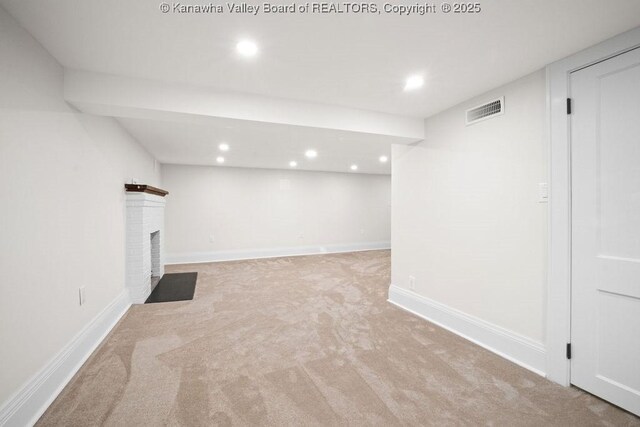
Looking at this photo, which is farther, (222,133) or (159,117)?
(222,133)

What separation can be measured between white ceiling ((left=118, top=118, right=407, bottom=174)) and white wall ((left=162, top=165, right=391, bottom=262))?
19.1 inches

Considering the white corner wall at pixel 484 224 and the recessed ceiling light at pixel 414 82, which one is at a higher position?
the recessed ceiling light at pixel 414 82

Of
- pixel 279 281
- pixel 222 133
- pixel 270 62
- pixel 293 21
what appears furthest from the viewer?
pixel 279 281

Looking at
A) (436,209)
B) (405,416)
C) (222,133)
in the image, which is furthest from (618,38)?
(222,133)

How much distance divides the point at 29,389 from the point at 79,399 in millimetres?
300

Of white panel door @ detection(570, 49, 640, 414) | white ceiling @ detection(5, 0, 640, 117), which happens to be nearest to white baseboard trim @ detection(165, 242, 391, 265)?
white ceiling @ detection(5, 0, 640, 117)

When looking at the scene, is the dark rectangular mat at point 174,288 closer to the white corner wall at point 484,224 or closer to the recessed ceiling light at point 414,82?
the white corner wall at point 484,224

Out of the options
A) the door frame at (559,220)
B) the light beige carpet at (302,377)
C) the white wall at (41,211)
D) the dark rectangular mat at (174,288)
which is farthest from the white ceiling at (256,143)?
the dark rectangular mat at (174,288)

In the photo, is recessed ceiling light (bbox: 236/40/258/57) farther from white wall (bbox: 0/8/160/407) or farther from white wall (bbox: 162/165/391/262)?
white wall (bbox: 162/165/391/262)

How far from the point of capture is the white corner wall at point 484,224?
2.12m

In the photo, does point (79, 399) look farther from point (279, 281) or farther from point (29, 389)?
point (279, 281)

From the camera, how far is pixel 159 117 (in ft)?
7.94

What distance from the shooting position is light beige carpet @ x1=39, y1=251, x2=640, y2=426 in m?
1.62

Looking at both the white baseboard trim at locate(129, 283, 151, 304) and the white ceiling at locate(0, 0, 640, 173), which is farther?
the white baseboard trim at locate(129, 283, 151, 304)
